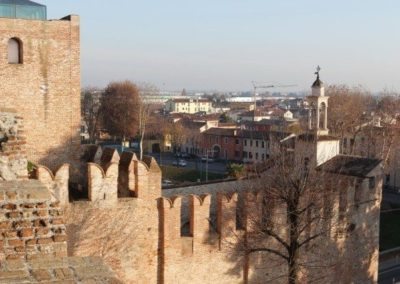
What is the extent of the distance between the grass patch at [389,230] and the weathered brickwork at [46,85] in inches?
919

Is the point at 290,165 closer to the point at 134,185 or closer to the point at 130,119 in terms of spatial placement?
the point at 134,185

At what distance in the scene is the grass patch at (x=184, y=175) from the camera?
51828 mm

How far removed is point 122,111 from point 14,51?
45.8 m

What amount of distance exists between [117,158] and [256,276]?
5900 mm

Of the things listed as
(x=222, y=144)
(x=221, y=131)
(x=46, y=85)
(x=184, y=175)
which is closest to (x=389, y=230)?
(x=184, y=175)

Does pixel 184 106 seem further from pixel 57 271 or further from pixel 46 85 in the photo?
pixel 57 271

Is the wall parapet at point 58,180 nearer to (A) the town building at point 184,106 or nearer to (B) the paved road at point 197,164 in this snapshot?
(B) the paved road at point 197,164

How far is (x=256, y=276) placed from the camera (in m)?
16.7

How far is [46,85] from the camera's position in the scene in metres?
15.7

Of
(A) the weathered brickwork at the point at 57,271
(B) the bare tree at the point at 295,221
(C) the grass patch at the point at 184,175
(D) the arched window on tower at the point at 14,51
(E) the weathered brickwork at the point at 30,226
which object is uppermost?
(D) the arched window on tower at the point at 14,51

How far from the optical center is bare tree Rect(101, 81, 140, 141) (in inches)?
2372

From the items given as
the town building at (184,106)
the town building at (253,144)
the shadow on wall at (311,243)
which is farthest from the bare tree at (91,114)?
the town building at (184,106)

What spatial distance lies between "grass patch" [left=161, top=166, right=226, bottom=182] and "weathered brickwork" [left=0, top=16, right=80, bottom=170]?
3494cm

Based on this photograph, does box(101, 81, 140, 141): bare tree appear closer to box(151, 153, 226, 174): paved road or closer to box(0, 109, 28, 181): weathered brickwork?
box(151, 153, 226, 174): paved road
